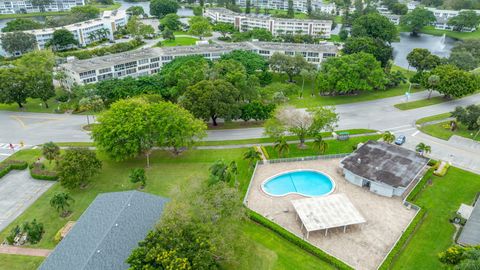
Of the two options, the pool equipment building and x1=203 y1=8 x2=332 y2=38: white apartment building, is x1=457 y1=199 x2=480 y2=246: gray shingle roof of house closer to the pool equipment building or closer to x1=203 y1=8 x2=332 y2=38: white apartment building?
the pool equipment building

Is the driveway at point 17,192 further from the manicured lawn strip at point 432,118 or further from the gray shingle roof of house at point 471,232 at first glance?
the manicured lawn strip at point 432,118

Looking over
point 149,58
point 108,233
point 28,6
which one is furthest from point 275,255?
point 28,6

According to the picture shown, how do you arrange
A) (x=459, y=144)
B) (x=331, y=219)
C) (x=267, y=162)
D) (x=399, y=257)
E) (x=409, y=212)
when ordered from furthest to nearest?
(x=459, y=144) < (x=267, y=162) < (x=409, y=212) < (x=331, y=219) < (x=399, y=257)

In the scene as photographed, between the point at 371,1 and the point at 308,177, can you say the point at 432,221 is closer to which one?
the point at 308,177

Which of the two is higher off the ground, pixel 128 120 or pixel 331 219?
pixel 128 120

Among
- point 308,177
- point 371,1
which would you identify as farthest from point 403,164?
point 371,1

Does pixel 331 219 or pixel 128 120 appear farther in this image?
pixel 128 120

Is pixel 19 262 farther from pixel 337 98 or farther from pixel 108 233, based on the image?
pixel 337 98
